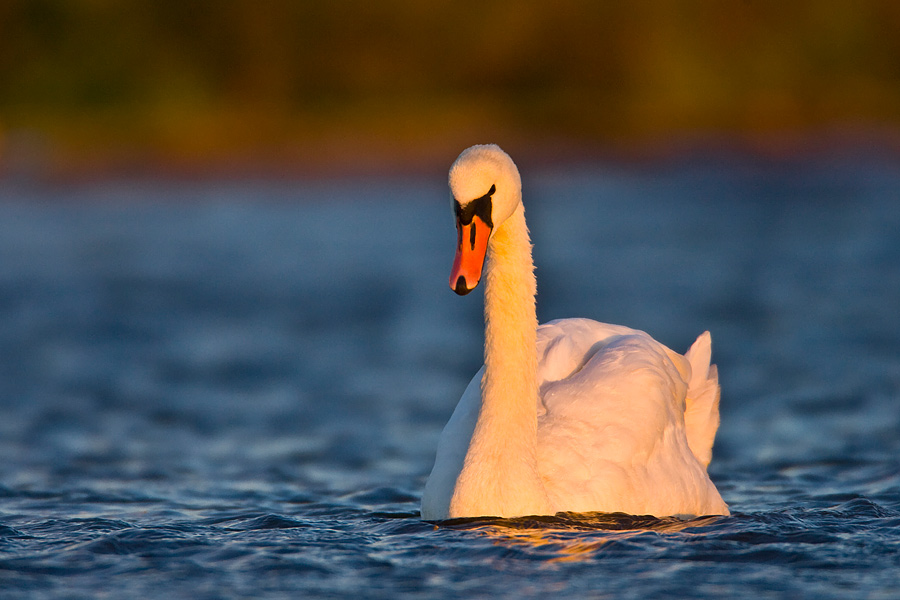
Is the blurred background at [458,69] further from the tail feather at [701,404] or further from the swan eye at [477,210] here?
the swan eye at [477,210]

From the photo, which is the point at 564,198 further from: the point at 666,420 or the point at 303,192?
the point at 666,420

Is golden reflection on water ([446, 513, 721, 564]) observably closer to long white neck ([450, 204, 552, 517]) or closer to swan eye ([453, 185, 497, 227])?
long white neck ([450, 204, 552, 517])

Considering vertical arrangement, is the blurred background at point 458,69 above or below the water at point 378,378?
above

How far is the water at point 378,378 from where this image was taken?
6.05 meters

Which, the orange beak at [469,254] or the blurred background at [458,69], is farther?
the blurred background at [458,69]

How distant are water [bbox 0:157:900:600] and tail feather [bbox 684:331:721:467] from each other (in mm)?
393

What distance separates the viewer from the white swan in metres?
6.14

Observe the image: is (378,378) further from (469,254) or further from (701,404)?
(469,254)

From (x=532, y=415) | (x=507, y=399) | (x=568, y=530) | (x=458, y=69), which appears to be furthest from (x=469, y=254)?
(x=458, y=69)

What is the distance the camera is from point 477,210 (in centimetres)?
608

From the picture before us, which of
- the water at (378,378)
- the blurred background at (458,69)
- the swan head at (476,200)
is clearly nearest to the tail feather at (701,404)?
the water at (378,378)

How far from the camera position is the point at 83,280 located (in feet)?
53.9

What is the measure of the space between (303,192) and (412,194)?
6.17ft

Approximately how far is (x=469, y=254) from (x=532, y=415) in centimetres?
95
